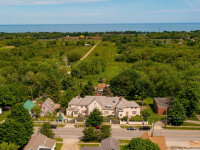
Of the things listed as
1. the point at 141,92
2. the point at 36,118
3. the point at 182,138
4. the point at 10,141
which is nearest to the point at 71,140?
the point at 10,141

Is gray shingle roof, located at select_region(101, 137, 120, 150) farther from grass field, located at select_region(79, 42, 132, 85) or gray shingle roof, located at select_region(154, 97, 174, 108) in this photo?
grass field, located at select_region(79, 42, 132, 85)

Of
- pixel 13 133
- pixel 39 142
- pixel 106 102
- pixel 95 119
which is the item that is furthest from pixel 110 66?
pixel 13 133

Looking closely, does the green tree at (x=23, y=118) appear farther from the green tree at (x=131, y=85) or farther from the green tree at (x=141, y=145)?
the green tree at (x=131, y=85)

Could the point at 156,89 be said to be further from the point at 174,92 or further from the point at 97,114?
the point at 97,114

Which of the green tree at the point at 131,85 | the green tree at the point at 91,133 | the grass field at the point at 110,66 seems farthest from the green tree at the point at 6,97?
the grass field at the point at 110,66

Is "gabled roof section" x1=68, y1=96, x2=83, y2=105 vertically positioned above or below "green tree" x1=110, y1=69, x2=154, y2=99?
below

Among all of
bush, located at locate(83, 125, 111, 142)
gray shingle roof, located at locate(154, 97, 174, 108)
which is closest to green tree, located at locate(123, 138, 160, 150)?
bush, located at locate(83, 125, 111, 142)

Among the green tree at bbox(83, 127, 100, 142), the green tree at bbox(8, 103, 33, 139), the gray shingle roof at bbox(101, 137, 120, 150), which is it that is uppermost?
the green tree at bbox(8, 103, 33, 139)
